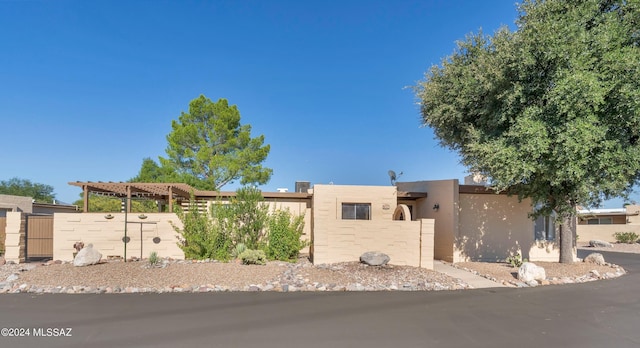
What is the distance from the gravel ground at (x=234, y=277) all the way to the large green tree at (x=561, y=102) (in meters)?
2.97

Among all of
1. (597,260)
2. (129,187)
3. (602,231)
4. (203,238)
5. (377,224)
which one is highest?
(129,187)

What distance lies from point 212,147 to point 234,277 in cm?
1626

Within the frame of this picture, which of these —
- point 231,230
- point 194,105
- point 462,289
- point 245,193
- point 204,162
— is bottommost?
point 462,289

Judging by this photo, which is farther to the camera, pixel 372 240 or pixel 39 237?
pixel 39 237

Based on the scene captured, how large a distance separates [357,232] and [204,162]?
15013 mm

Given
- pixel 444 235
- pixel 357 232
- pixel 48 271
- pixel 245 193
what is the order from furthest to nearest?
pixel 444 235 → pixel 245 193 → pixel 357 232 → pixel 48 271

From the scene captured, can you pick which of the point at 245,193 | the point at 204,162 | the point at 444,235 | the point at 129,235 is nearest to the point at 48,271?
the point at 129,235

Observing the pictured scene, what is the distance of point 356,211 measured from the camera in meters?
14.4

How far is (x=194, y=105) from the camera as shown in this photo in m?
24.4

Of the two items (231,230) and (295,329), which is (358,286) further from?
(231,230)

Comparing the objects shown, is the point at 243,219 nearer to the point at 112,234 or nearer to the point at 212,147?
the point at 112,234

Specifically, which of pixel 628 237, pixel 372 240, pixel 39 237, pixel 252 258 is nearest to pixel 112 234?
pixel 39 237

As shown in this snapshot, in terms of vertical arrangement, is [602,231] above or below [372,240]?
below

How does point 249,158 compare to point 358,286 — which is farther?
point 249,158
